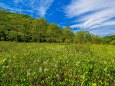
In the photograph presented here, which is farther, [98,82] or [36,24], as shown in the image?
[36,24]

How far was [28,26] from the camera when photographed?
75.1 m

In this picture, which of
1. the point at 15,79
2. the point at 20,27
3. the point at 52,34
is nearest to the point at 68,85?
the point at 15,79

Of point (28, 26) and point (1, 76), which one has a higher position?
point (28, 26)

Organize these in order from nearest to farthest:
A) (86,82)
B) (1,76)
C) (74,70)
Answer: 1. (86,82)
2. (1,76)
3. (74,70)

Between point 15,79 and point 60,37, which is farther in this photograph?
point 60,37

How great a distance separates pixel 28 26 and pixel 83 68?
68987 millimetres

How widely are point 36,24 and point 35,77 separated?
67.3 metres

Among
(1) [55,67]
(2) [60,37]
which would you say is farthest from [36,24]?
(1) [55,67]

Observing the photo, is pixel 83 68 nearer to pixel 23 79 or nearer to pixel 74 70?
pixel 74 70

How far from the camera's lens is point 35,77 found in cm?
652

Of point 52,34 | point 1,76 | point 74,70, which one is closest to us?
point 1,76

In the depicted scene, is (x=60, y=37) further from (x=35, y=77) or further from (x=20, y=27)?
(x=35, y=77)

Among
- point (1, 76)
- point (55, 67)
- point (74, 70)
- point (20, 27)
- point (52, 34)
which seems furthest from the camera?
point (52, 34)

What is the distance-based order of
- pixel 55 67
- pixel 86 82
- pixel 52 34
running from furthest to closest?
pixel 52 34 → pixel 55 67 → pixel 86 82
